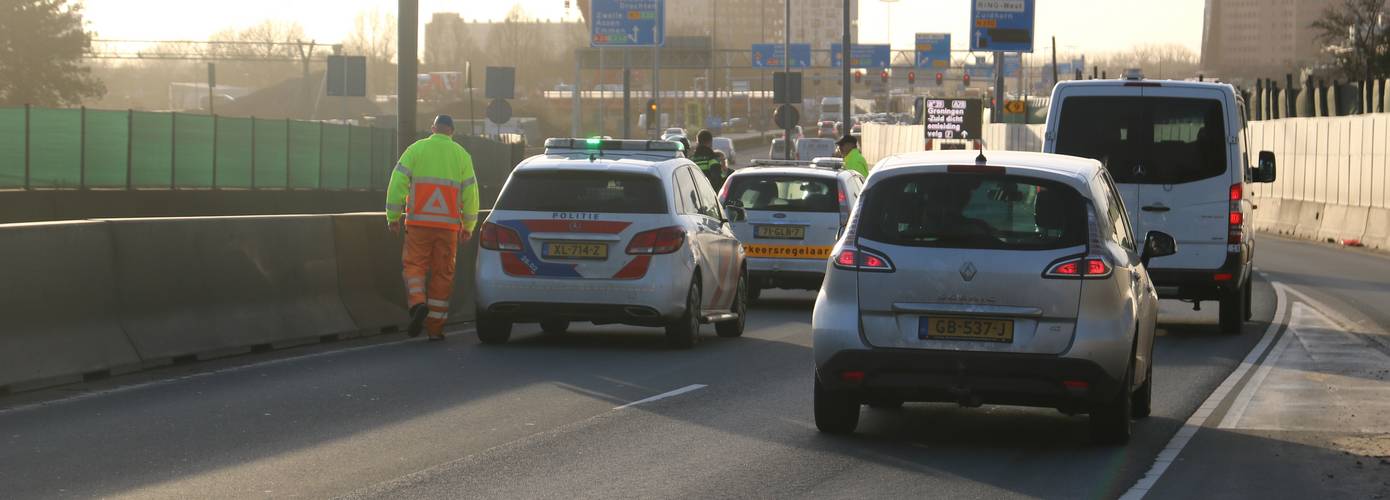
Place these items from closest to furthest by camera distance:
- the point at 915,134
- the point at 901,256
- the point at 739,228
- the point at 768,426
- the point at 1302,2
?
the point at 901,256
the point at 768,426
the point at 739,228
the point at 915,134
the point at 1302,2

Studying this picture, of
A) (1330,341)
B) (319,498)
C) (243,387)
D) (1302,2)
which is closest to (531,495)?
(319,498)

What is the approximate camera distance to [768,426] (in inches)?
430

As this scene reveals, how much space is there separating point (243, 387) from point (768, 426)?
3464 mm

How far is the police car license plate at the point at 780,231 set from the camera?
20.9 metres

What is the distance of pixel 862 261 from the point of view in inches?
392

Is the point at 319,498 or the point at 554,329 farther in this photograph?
the point at 554,329

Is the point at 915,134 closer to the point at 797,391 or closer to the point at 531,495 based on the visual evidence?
the point at 797,391

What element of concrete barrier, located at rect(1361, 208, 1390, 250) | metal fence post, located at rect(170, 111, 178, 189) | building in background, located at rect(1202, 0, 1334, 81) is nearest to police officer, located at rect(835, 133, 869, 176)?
concrete barrier, located at rect(1361, 208, 1390, 250)

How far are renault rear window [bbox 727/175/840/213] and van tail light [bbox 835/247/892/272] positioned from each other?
36.2ft

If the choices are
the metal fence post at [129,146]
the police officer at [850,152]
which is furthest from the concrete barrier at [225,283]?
the metal fence post at [129,146]

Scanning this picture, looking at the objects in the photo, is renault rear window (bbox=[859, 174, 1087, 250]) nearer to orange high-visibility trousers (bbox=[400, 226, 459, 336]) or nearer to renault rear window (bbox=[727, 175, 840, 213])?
orange high-visibility trousers (bbox=[400, 226, 459, 336])

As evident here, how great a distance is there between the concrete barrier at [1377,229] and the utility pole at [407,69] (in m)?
22.0

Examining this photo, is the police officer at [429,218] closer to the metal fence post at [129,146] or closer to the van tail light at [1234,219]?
the van tail light at [1234,219]

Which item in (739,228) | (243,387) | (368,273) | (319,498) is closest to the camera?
(319,498)
